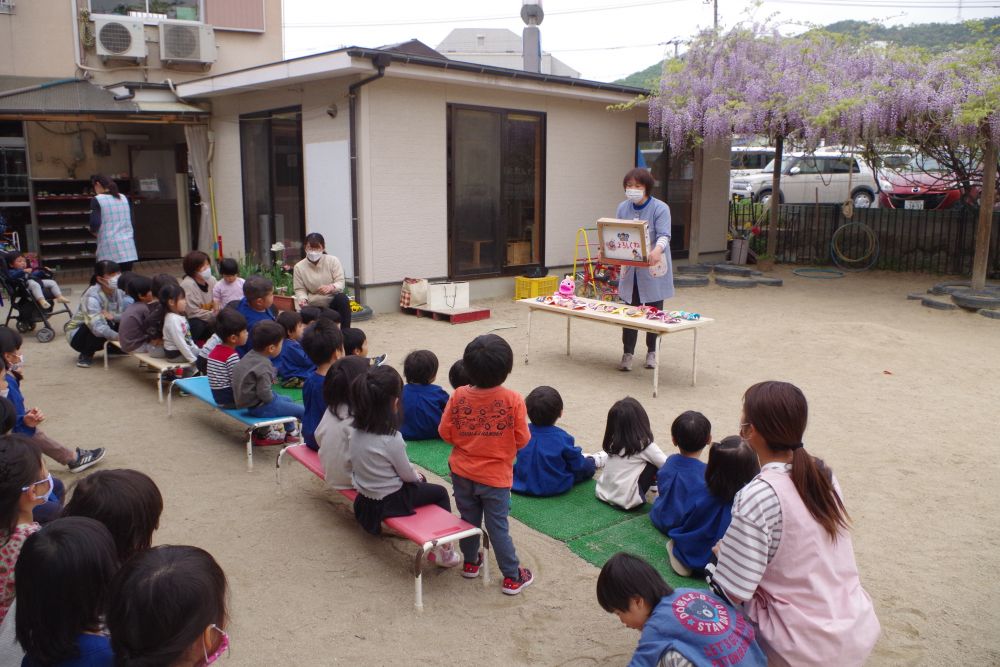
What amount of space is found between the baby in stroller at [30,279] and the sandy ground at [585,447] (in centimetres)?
51

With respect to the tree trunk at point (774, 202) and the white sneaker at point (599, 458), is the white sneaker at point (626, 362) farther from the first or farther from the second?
the tree trunk at point (774, 202)

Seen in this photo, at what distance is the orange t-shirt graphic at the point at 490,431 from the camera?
3.41 meters

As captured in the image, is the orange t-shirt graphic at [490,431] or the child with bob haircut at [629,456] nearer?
the orange t-shirt graphic at [490,431]

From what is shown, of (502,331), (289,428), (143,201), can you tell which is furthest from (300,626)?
(143,201)

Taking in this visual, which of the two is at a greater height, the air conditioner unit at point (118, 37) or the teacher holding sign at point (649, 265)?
the air conditioner unit at point (118, 37)

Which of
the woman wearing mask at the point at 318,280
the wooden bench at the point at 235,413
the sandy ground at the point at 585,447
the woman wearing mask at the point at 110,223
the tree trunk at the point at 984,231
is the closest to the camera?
the sandy ground at the point at 585,447

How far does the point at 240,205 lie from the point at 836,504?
433 inches

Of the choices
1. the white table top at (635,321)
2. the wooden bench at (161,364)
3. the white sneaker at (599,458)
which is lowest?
the white sneaker at (599,458)

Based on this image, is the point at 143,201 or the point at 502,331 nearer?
the point at 502,331

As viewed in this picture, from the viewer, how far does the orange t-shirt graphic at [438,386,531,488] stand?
11.2 feet

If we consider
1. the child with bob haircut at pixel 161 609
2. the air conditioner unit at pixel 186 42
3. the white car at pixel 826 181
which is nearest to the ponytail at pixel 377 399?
the child with bob haircut at pixel 161 609

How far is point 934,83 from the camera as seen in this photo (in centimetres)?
1031

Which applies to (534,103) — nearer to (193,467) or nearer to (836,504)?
(193,467)

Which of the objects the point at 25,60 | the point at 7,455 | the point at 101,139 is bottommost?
the point at 7,455
